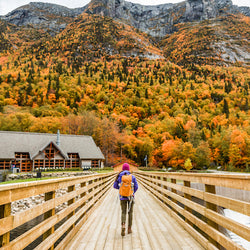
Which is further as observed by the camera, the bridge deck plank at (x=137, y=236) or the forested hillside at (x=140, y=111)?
the forested hillside at (x=140, y=111)

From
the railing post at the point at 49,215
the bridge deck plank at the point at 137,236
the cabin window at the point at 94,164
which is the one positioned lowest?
the cabin window at the point at 94,164

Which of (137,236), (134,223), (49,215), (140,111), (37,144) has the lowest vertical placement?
(134,223)

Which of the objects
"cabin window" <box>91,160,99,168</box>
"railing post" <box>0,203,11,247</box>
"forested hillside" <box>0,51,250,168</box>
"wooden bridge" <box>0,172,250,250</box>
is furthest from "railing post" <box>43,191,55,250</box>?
"forested hillside" <box>0,51,250,168</box>

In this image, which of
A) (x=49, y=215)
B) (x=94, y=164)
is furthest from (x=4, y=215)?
(x=94, y=164)

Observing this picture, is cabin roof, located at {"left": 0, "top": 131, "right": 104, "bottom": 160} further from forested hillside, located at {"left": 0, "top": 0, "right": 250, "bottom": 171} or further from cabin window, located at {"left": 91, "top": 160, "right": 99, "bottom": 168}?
forested hillside, located at {"left": 0, "top": 0, "right": 250, "bottom": 171}

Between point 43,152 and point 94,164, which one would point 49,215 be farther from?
point 94,164

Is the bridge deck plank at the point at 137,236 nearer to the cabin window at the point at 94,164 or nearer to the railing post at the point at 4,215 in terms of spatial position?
the railing post at the point at 4,215

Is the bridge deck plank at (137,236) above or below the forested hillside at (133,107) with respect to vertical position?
below

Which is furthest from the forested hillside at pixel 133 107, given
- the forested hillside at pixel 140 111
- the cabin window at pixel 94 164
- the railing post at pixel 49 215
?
the railing post at pixel 49 215

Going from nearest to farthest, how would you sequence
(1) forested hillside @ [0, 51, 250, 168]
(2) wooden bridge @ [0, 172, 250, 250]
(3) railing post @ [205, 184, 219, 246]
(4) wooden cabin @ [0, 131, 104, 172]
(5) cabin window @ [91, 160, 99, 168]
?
1. (2) wooden bridge @ [0, 172, 250, 250]
2. (3) railing post @ [205, 184, 219, 246]
3. (4) wooden cabin @ [0, 131, 104, 172]
4. (5) cabin window @ [91, 160, 99, 168]
5. (1) forested hillside @ [0, 51, 250, 168]

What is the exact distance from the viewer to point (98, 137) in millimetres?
64938

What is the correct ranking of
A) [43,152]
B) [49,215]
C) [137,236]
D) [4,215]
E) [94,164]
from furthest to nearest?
1. [94,164]
2. [43,152]
3. [137,236]
4. [49,215]
5. [4,215]

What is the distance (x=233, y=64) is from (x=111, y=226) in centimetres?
22925

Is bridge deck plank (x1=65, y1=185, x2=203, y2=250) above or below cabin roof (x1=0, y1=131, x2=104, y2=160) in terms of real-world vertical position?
below
